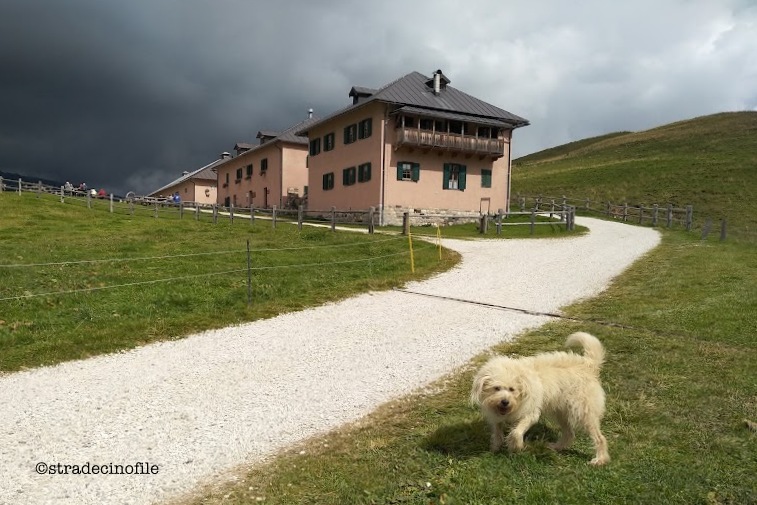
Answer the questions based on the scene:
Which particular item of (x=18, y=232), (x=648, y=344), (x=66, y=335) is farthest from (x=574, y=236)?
(x=18, y=232)

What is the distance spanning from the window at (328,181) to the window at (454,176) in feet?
28.0

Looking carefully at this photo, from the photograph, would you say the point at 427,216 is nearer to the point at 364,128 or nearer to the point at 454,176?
the point at 454,176

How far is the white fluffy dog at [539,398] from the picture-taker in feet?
14.0

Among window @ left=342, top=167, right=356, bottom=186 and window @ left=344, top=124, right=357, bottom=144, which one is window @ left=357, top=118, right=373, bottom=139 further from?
window @ left=342, top=167, right=356, bottom=186

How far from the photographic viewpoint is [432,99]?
34500 mm

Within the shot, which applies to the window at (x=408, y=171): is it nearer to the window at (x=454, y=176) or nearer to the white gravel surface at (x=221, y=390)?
the window at (x=454, y=176)

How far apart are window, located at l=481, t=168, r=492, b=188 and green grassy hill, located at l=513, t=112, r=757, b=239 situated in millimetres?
15669

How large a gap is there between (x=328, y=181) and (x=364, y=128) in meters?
5.95

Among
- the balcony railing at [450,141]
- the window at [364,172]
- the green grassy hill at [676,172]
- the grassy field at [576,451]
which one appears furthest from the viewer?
the green grassy hill at [676,172]

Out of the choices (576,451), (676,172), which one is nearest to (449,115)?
(576,451)

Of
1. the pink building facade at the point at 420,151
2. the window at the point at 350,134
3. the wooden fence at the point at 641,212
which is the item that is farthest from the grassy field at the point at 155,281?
the wooden fence at the point at 641,212

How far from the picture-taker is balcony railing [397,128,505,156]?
1267 inches

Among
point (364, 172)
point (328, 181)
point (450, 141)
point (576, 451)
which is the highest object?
point (450, 141)

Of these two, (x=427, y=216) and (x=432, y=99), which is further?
(x=432, y=99)
